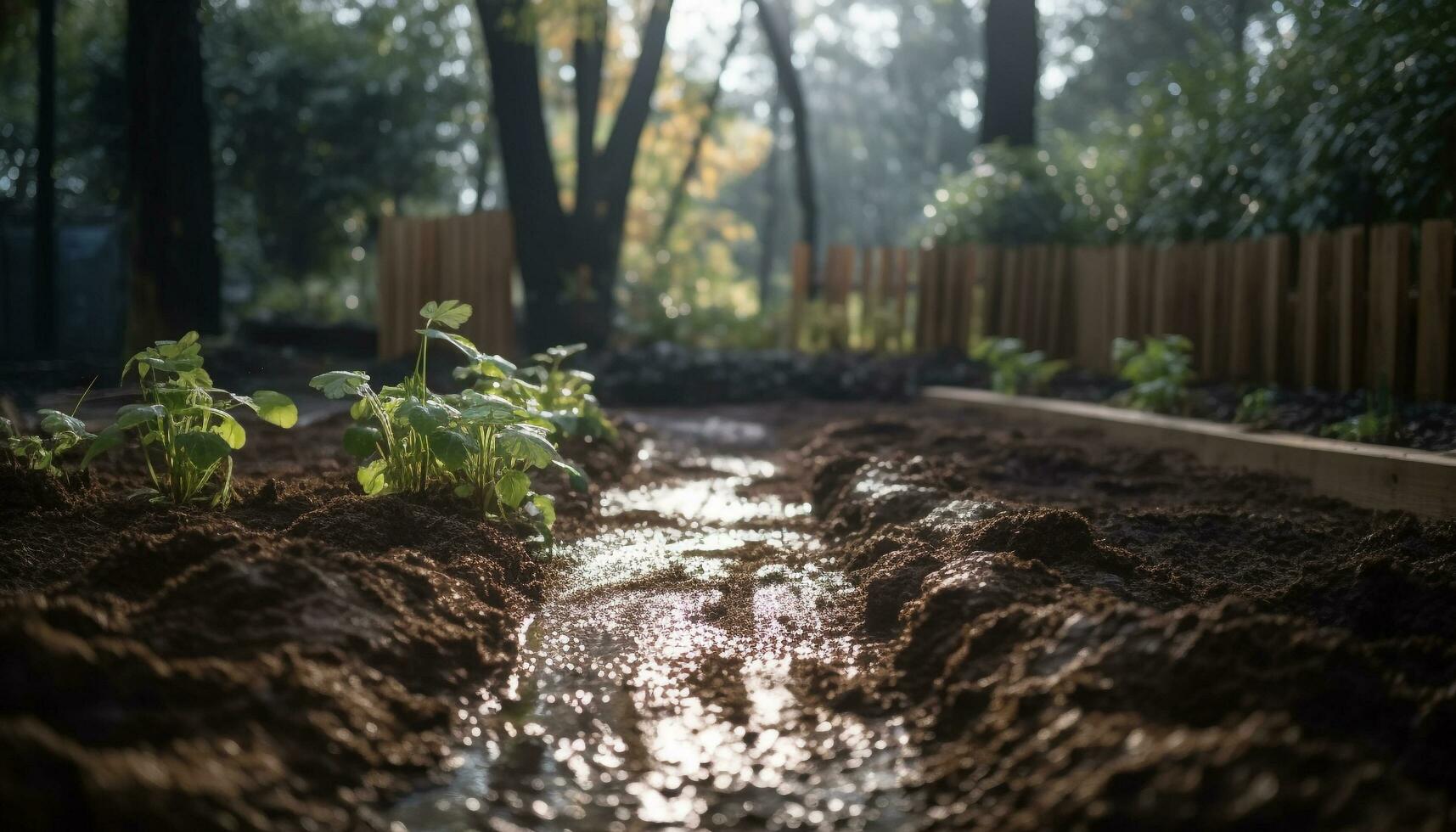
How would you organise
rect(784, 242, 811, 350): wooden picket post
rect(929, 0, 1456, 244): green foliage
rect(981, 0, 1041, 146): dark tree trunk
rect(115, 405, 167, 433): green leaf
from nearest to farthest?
rect(115, 405, 167, 433): green leaf
rect(929, 0, 1456, 244): green foliage
rect(784, 242, 811, 350): wooden picket post
rect(981, 0, 1041, 146): dark tree trunk

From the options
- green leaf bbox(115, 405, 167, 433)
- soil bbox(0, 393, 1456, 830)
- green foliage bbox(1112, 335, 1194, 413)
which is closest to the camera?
soil bbox(0, 393, 1456, 830)

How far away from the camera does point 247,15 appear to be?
19328mm

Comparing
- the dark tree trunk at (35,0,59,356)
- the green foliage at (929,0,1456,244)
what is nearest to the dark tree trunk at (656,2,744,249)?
the green foliage at (929,0,1456,244)

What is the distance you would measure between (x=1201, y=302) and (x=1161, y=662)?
20.4ft

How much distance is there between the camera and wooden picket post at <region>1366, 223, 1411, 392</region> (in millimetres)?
5441

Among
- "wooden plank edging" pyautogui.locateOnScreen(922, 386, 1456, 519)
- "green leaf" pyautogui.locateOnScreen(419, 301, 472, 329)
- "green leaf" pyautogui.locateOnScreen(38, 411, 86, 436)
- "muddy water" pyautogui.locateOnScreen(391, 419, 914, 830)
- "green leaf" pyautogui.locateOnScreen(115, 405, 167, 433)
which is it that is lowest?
"muddy water" pyautogui.locateOnScreen(391, 419, 914, 830)

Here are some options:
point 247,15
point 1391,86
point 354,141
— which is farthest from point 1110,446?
point 247,15

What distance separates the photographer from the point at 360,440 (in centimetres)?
297

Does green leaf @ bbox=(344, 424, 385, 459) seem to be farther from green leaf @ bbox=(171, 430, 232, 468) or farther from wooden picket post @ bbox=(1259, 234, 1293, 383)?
wooden picket post @ bbox=(1259, 234, 1293, 383)

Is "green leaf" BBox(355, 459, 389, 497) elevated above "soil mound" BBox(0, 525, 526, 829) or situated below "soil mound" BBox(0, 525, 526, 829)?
above

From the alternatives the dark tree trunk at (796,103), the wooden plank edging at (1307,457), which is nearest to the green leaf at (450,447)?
the wooden plank edging at (1307,457)

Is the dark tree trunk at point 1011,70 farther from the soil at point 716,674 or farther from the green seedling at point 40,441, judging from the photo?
the green seedling at point 40,441

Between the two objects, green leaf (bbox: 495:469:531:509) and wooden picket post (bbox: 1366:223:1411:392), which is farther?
wooden picket post (bbox: 1366:223:1411:392)

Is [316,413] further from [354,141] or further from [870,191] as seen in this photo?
[870,191]
